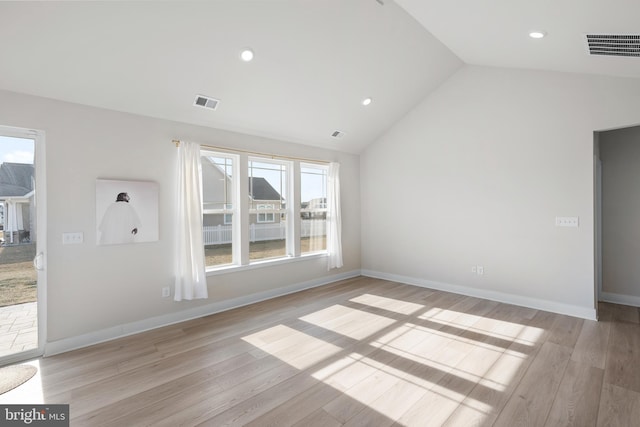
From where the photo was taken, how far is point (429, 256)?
5371mm

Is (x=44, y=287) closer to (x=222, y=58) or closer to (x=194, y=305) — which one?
(x=194, y=305)

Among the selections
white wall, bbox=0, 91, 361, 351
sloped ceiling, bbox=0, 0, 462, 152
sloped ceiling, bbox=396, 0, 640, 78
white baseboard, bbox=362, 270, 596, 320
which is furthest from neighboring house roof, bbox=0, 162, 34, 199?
white baseboard, bbox=362, 270, 596, 320

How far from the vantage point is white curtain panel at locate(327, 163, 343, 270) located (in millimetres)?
5750

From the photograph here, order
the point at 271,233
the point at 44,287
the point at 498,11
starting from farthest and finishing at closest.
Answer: the point at 271,233 → the point at 44,287 → the point at 498,11

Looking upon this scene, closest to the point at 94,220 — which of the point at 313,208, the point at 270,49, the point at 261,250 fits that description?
the point at 261,250

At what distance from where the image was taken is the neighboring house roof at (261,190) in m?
4.80

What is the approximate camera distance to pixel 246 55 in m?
3.23

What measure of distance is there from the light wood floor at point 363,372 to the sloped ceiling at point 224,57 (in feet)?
8.67

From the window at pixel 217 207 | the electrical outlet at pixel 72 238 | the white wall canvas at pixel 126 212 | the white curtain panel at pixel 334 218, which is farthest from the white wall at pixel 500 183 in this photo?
the electrical outlet at pixel 72 238

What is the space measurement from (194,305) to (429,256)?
12.5 feet

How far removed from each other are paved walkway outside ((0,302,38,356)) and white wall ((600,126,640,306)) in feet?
23.2

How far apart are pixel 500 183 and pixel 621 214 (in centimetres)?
164

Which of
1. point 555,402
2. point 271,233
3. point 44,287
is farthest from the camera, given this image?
point 271,233

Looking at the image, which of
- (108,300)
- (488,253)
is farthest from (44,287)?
(488,253)
